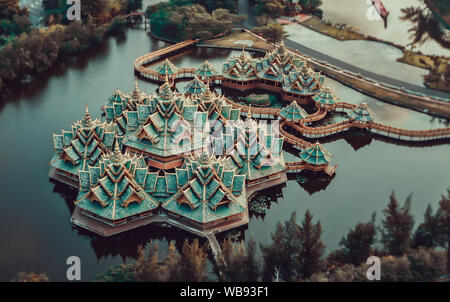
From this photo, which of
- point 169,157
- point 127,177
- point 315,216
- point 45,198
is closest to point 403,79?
point 315,216

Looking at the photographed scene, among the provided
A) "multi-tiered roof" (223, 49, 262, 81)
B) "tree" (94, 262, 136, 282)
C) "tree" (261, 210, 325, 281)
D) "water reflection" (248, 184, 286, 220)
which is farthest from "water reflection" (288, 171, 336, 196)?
"multi-tiered roof" (223, 49, 262, 81)

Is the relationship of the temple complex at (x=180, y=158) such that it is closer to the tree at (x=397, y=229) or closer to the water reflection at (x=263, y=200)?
the water reflection at (x=263, y=200)

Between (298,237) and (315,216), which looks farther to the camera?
(315,216)

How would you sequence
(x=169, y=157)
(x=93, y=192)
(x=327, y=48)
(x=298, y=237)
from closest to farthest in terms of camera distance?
(x=298, y=237)
(x=93, y=192)
(x=169, y=157)
(x=327, y=48)

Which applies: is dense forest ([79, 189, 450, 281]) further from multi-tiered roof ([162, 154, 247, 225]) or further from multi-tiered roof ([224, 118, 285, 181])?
multi-tiered roof ([224, 118, 285, 181])

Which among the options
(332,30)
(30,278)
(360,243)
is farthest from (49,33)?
(360,243)

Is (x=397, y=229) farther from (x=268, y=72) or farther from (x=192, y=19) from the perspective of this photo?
(x=192, y=19)
